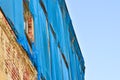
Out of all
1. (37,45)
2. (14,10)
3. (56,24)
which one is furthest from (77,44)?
(14,10)

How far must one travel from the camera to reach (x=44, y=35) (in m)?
13.3

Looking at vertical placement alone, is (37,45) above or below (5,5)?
below

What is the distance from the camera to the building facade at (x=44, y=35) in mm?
10117

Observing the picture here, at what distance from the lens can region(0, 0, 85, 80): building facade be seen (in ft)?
33.2

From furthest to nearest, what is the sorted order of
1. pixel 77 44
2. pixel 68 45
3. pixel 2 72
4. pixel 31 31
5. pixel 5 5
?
1. pixel 77 44
2. pixel 68 45
3. pixel 31 31
4. pixel 5 5
5. pixel 2 72

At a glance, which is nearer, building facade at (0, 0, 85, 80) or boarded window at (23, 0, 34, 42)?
building facade at (0, 0, 85, 80)

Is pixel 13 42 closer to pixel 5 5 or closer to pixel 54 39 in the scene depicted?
pixel 5 5

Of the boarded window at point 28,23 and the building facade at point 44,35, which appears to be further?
the boarded window at point 28,23

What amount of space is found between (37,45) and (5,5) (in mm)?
3022

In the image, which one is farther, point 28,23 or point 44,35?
point 44,35

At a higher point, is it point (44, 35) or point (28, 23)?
point (28, 23)

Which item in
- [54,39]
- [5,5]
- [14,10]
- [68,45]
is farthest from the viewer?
[68,45]

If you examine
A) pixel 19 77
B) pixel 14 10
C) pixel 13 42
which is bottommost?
pixel 19 77

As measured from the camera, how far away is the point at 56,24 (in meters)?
16.0
